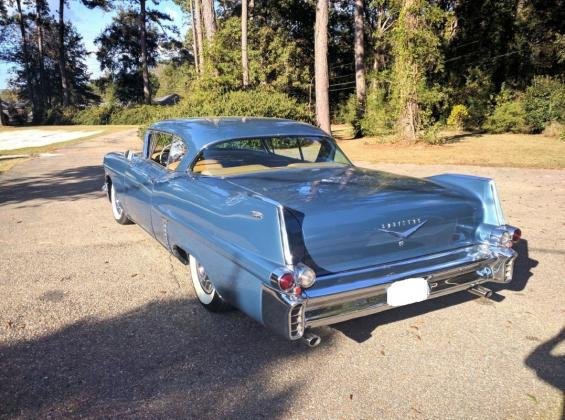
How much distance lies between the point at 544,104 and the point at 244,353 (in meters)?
19.1

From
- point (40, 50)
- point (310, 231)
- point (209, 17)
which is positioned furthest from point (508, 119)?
point (40, 50)

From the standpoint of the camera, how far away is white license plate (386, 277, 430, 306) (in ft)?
9.05

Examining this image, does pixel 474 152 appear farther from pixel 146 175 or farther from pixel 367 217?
pixel 367 217

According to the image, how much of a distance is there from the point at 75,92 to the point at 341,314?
67917mm

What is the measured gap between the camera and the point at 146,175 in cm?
448

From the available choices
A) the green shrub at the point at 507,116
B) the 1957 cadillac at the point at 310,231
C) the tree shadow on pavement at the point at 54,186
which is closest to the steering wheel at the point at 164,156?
the 1957 cadillac at the point at 310,231

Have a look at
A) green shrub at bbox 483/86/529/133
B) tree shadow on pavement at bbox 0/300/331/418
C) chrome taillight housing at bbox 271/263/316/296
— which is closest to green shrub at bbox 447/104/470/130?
green shrub at bbox 483/86/529/133

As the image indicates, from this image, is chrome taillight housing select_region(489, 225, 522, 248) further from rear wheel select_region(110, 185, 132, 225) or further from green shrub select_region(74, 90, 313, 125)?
green shrub select_region(74, 90, 313, 125)

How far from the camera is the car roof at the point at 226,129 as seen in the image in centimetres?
402

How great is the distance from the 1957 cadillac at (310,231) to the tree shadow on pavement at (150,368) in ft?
0.98

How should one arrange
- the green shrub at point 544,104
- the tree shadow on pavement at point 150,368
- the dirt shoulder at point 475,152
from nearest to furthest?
the tree shadow on pavement at point 150,368 < the dirt shoulder at point 475,152 < the green shrub at point 544,104

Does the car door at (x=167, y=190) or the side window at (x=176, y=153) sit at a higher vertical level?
the side window at (x=176, y=153)

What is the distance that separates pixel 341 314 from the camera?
2.61 metres

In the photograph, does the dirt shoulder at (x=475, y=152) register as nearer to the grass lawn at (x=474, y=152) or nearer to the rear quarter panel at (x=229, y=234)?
the grass lawn at (x=474, y=152)
